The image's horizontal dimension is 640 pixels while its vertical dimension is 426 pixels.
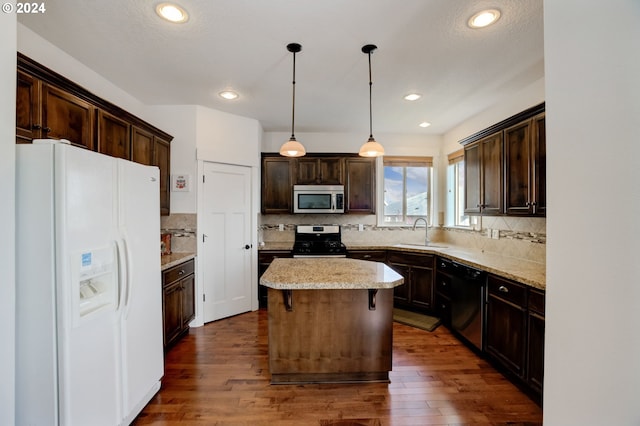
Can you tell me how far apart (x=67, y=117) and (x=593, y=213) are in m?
2.94

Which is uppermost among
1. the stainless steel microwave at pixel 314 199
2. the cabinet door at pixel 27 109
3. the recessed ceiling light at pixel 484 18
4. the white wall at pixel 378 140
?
the recessed ceiling light at pixel 484 18

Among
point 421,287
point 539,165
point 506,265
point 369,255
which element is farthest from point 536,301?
point 369,255

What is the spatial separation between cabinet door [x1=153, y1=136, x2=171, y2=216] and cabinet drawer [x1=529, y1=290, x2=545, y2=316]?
3.68 meters

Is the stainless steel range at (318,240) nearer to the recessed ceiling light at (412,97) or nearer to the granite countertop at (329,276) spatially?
the granite countertop at (329,276)

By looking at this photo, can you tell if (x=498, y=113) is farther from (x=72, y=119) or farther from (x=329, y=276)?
(x=72, y=119)

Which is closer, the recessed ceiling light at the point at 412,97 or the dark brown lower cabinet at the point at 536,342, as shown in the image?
the dark brown lower cabinet at the point at 536,342

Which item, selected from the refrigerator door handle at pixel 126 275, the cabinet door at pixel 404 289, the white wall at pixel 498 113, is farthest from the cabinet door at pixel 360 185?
the refrigerator door handle at pixel 126 275

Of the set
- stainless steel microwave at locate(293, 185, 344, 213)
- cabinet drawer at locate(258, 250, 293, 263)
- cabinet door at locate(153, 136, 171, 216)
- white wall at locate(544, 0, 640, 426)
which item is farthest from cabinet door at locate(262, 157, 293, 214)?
white wall at locate(544, 0, 640, 426)

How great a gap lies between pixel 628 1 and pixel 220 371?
10.2ft

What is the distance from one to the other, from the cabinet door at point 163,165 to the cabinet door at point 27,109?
1341mm

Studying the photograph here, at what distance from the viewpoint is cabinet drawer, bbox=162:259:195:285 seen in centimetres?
273

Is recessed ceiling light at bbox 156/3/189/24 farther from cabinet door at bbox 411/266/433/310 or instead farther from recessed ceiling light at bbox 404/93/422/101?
cabinet door at bbox 411/266/433/310

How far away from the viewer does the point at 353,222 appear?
15.3 feet

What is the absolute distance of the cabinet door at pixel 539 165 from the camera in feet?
7.39
